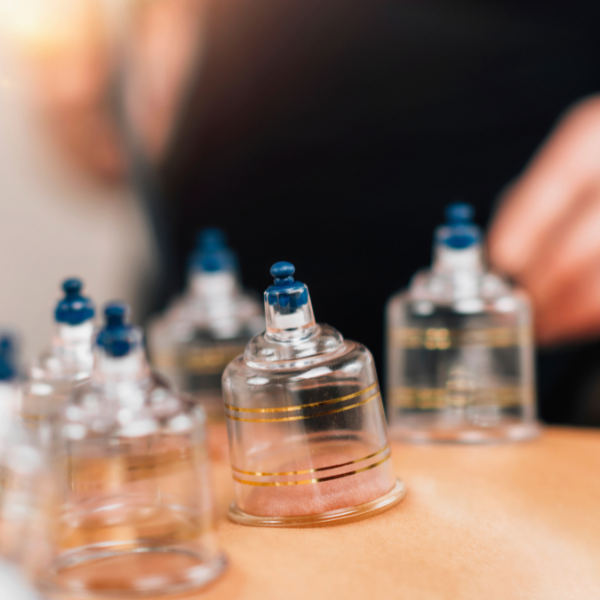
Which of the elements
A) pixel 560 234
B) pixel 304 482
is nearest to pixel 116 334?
pixel 304 482

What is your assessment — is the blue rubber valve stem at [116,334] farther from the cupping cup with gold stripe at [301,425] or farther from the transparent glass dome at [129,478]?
the cupping cup with gold stripe at [301,425]

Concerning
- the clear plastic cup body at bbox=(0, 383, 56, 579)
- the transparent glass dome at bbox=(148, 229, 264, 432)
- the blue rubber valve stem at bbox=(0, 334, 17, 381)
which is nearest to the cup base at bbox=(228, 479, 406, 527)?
the clear plastic cup body at bbox=(0, 383, 56, 579)

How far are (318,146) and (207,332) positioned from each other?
1.55ft

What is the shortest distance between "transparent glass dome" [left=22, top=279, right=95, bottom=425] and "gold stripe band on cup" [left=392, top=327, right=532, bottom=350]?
0.39 m

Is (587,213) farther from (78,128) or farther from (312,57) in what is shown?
(78,128)

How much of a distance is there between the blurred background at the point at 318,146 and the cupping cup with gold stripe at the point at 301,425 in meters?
0.62

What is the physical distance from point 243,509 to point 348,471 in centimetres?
10

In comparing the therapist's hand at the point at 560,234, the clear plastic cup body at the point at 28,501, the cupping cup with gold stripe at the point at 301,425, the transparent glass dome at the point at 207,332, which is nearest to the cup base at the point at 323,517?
the cupping cup with gold stripe at the point at 301,425

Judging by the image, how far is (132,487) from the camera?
49 centimetres

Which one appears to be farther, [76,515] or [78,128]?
[78,128]

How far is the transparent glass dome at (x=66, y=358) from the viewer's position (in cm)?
65

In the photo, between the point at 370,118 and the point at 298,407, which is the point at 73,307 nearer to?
the point at 298,407

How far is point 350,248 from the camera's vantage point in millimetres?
1255

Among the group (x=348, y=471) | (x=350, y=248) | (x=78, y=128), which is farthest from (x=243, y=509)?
(x=78, y=128)
